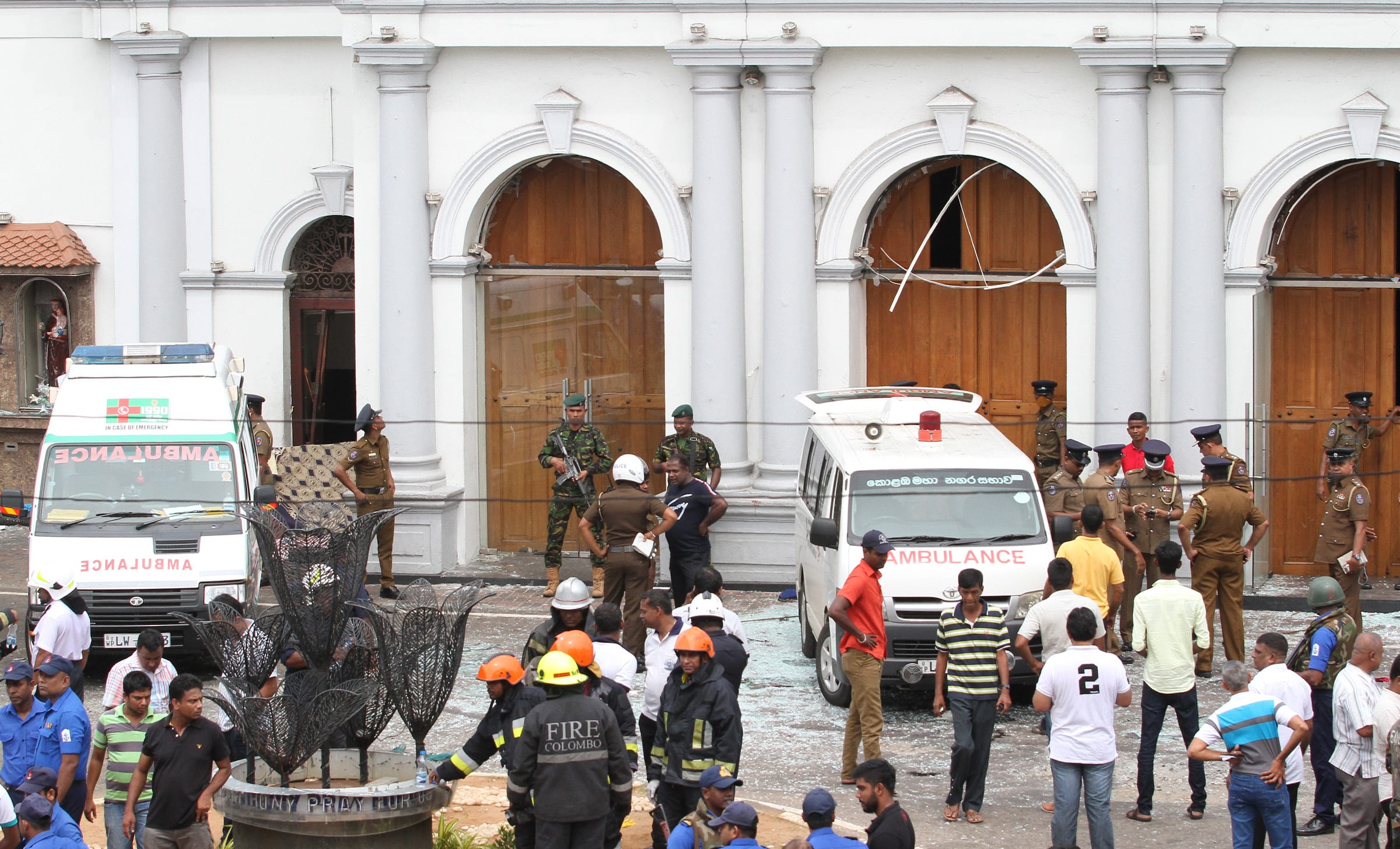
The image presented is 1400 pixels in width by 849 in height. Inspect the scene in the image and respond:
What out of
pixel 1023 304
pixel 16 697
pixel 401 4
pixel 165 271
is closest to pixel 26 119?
pixel 165 271

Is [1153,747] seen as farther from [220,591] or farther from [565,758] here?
[220,591]

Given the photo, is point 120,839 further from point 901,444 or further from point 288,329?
point 288,329

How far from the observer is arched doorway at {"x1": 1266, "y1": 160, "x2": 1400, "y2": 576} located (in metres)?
17.8

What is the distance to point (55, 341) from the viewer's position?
21969 mm

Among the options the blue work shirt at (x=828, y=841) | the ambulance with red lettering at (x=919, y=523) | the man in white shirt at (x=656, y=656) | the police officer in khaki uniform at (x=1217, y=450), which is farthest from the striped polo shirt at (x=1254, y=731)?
the police officer in khaki uniform at (x=1217, y=450)

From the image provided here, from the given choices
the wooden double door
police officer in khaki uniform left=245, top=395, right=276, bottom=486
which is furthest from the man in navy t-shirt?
police officer in khaki uniform left=245, top=395, right=276, bottom=486

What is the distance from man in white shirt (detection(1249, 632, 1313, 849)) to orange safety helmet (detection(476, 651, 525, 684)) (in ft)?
12.7

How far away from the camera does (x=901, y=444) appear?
46.7 feet

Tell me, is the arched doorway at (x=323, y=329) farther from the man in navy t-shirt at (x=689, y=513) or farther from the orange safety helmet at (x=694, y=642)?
the orange safety helmet at (x=694, y=642)

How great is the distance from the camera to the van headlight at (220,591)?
14703 mm

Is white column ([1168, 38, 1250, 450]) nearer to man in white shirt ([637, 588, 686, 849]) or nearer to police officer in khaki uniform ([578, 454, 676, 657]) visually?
police officer in khaki uniform ([578, 454, 676, 657])

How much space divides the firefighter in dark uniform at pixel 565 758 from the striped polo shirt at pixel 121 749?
7.35ft

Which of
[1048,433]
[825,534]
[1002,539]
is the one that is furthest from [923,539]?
[1048,433]

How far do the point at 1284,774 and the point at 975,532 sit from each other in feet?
13.4
